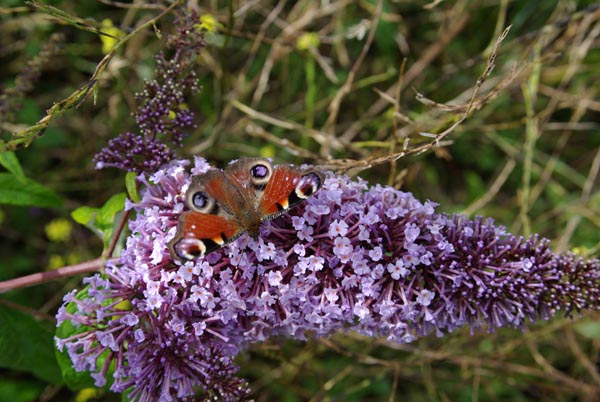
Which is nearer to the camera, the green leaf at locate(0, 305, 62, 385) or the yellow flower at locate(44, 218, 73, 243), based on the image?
the green leaf at locate(0, 305, 62, 385)

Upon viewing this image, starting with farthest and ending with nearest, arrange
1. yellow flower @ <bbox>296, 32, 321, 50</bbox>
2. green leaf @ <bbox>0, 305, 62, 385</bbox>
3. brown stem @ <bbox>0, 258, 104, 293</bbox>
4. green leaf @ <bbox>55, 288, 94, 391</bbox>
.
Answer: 1. yellow flower @ <bbox>296, 32, 321, 50</bbox>
2. green leaf @ <bbox>0, 305, 62, 385</bbox>
3. brown stem @ <bbox>0, 258, 104, 293</bbox>
4. green leaf @ <bbox>55, 288, 94, 391</bbox>

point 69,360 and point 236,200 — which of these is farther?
point 69,360

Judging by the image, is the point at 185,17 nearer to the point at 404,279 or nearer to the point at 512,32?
the point at 404,279

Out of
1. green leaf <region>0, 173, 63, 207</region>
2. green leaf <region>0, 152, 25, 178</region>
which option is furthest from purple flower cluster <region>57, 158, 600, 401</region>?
green leaf <region>0, 152, 25, 178</region>

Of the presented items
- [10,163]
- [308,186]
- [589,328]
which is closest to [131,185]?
[10,163]

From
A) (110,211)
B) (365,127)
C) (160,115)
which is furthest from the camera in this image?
(365,127)

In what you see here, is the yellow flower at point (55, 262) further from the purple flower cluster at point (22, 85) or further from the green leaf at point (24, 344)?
the purple flower cluster at point (22, 85)

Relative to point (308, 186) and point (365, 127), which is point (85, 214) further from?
point (365, 127)

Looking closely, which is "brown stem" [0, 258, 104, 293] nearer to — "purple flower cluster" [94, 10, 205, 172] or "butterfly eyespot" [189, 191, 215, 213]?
"purple flower cluster" [94, 10, 205, 172]
